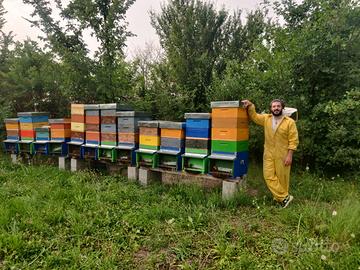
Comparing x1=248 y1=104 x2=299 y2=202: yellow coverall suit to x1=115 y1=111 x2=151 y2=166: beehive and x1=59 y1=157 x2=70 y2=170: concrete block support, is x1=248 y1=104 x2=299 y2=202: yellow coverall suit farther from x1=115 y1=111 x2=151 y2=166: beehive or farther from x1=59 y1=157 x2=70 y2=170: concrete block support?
x1=59 y1=157 x2=70 y2=170: concrete block support

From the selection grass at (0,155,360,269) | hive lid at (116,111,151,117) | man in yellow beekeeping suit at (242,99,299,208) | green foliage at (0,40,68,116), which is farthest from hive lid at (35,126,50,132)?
man in yellow beekeeping suit at (242,99,299,208)

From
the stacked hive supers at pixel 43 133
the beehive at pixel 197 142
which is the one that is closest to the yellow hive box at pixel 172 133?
the beehive at pixel 197 142

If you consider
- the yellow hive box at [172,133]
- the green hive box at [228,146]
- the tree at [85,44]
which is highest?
the tree at [85,44]

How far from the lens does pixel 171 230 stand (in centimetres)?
398

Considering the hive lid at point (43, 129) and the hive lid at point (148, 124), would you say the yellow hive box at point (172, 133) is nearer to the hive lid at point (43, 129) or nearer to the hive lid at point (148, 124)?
the hive lid at point (148, 124)

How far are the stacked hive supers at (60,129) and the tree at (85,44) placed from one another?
1.13 metres

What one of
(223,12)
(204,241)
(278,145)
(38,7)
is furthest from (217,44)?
(204,241)

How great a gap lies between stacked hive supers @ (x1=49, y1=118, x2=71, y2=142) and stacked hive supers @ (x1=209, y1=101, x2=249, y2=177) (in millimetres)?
3845

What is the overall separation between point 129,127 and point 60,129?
2.09m

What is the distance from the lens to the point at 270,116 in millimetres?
5129

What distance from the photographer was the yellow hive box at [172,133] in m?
5.61

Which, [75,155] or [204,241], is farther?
[75,155]

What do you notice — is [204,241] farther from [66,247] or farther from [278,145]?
[278,145]

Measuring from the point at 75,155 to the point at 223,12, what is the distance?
23.3 feet
